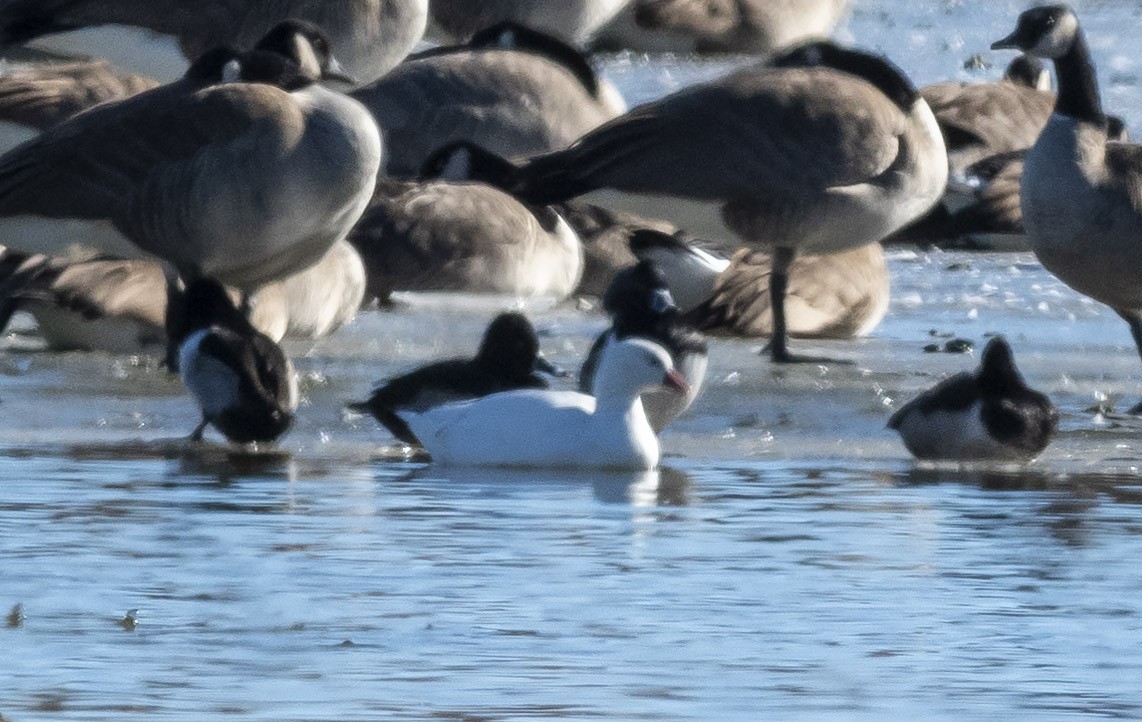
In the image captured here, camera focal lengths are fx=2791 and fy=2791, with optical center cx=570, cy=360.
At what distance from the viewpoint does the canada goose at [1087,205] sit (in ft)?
33.7

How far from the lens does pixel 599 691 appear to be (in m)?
5.20

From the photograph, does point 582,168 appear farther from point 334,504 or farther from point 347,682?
point 347,682

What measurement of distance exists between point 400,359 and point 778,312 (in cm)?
147

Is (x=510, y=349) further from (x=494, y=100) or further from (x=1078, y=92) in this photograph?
(x=494, y=100)

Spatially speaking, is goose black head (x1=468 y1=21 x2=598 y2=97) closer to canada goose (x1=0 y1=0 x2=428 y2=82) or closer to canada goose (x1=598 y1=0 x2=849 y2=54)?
canada goose (x1=0 y1=0 x2=428 y2=82)

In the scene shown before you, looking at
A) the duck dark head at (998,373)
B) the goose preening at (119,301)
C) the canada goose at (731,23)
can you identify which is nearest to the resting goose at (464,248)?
the goose preening at (119,301)

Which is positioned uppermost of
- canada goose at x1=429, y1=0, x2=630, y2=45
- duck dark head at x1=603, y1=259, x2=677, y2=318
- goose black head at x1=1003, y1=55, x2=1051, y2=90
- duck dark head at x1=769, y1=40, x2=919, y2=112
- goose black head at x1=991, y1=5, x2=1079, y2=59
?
goose black head at x1=991, y1=5, x2=1079, y2=59

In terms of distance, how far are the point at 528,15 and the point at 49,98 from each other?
16.8 feet

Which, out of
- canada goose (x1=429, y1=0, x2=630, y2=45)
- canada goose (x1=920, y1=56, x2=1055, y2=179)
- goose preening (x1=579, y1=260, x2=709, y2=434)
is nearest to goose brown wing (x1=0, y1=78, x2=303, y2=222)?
goose preening (x1=579, y1=260, x2=709, y2=434)

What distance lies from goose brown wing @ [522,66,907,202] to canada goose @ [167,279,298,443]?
7.29 ft

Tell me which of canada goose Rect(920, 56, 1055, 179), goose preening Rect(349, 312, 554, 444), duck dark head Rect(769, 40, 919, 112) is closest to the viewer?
goose preening Rect(349, 312, 554, 444)

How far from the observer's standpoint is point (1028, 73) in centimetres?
1877

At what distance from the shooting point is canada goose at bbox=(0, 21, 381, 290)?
403 inches

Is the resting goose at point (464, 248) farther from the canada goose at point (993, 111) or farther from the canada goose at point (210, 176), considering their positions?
the canada goose at point (993, 111)
